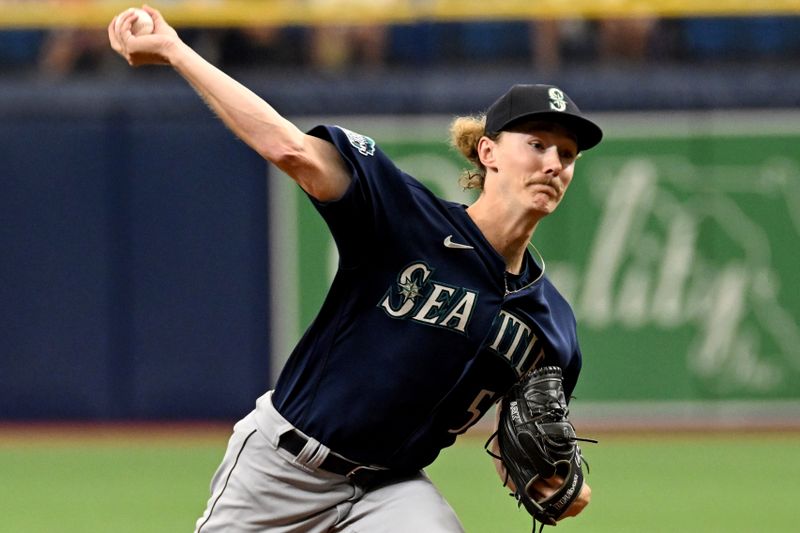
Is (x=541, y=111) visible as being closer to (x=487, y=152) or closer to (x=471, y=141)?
(x=487, y=152)

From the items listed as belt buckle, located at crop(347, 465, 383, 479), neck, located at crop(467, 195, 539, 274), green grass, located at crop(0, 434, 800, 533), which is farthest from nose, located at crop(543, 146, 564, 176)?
green grass, located at crop(0, 434, 800, 533)

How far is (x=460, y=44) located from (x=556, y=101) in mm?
7633

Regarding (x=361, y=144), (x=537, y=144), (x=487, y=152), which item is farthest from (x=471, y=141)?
(x=361, y=144)

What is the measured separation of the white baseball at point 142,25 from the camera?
11.4 ft

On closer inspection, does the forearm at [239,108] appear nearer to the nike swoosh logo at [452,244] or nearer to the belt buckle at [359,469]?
the nike swoosh logo at [452,244]

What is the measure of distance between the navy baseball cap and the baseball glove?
726 mm

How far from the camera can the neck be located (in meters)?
4.01

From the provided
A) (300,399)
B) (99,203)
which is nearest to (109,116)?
(99,203)

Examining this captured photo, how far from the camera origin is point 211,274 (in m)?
11.0

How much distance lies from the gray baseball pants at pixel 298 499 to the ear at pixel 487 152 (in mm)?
962

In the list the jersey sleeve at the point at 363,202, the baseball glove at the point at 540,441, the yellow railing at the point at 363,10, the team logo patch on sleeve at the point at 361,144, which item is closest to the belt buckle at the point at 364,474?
the baseball glove at the point at 540,441

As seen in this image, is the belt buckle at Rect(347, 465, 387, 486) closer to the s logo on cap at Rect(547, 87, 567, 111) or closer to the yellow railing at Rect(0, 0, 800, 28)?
the s logo on cap at Rect(547, 87, 567, 111)

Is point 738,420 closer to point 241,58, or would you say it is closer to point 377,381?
point 241,58

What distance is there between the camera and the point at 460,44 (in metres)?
11.4
